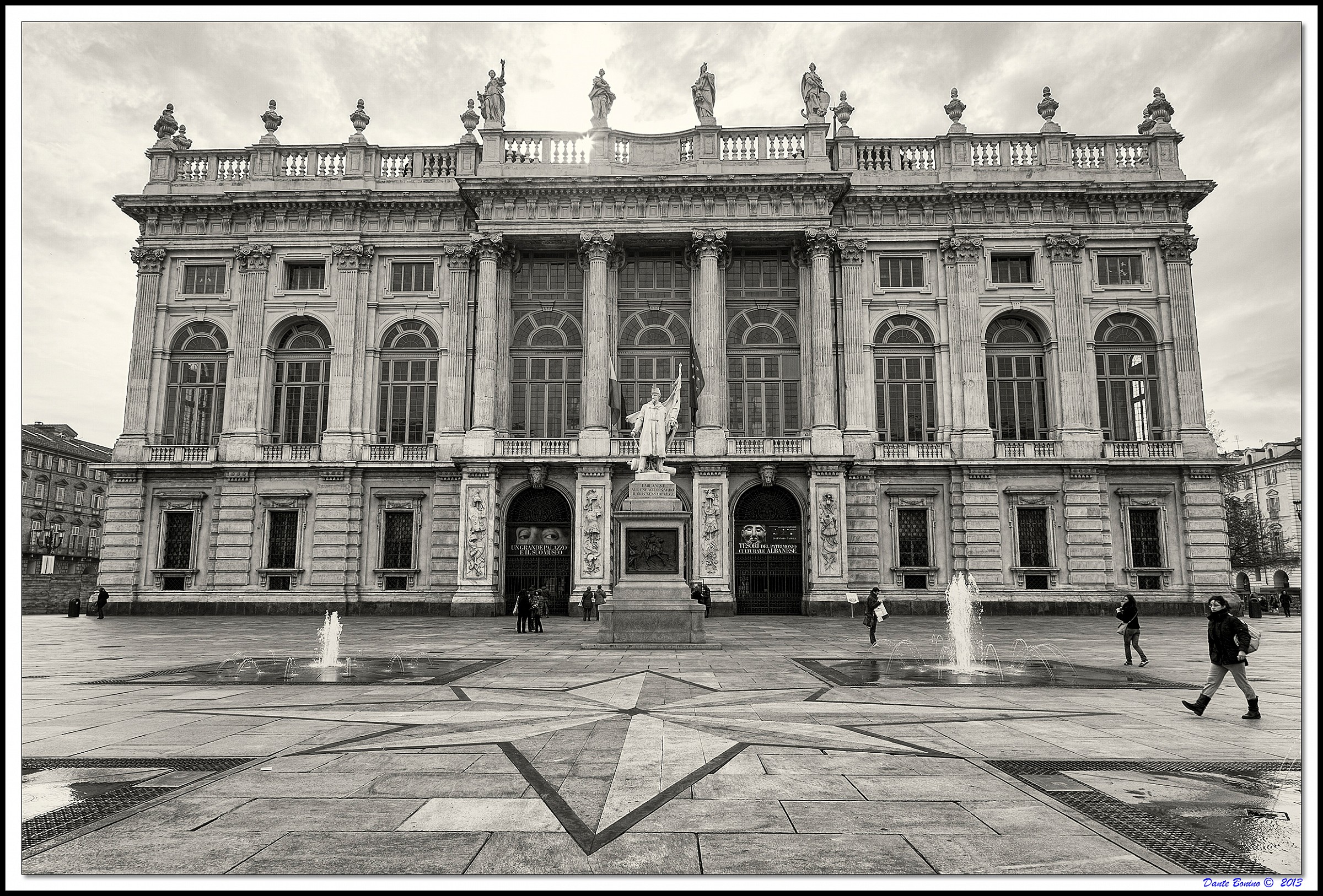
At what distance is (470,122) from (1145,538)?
35490mm

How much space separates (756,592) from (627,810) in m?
28.4

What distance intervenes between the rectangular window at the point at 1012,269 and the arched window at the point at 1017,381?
5.68ft

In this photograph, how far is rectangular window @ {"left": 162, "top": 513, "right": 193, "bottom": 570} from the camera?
114ft

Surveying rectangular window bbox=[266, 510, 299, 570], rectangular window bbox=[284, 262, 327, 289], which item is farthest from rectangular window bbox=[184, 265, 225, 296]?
rectangular window bbox=[266, 510, 299, 570]

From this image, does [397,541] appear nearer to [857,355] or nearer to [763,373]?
[763,373]

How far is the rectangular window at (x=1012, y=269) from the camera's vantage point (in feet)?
116

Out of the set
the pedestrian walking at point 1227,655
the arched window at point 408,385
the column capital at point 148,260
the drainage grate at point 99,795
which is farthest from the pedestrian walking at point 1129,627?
the column capital at point 148,260

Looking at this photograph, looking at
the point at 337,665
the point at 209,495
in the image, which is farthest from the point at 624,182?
the point at 337,665

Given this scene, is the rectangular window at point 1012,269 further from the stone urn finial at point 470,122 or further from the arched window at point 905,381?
the stone urn finial at point 470,122

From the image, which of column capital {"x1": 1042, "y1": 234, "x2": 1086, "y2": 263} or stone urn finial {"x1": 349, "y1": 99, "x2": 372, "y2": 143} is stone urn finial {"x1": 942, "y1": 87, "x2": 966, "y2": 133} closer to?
column capital {"x1": 1042, "y1": 234, "x2": 1086, "y2": 263}

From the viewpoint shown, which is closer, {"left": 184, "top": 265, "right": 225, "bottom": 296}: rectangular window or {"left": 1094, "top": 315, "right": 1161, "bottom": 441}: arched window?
{"left": 1094, "top": 315, "right": 1161, "bottom": 441}: arched window

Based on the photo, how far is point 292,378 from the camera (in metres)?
36.2

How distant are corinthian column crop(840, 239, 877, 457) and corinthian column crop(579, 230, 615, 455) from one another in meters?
10.5

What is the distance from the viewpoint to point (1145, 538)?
33.4m
